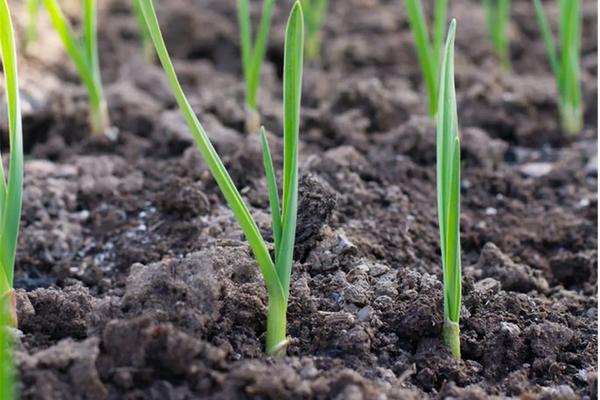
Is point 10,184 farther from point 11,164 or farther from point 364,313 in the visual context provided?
point 364,313

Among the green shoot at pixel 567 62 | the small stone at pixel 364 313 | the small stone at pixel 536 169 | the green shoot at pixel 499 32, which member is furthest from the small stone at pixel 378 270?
the green shoot at pixel 499 32

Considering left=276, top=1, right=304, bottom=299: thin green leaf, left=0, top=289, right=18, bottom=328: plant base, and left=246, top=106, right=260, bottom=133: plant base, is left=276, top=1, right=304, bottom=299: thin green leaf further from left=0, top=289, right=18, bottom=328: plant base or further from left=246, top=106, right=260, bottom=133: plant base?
left=246, top=106, right=260, bottom=133: plant base

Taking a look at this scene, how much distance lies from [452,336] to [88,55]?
1470 mm

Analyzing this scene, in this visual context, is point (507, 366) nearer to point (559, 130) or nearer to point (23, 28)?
point (559, 130)

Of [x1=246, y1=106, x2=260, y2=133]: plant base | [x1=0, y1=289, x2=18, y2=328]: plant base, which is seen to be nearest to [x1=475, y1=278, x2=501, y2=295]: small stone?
[x1=0, y1=289, x2=18, y2=328]: plant base

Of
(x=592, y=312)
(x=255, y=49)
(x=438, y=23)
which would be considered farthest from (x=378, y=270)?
(x=438, y=23)

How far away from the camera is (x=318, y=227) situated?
6.21 feet

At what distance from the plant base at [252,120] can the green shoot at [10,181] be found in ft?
4.10

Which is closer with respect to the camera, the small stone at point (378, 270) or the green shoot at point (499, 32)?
the small stone at point (378, 270)

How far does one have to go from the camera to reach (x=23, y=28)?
3426mm

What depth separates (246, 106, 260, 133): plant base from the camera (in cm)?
279

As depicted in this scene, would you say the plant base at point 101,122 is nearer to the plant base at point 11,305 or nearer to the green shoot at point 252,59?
the green shoot at point 252,59

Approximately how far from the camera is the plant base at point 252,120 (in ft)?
9.16

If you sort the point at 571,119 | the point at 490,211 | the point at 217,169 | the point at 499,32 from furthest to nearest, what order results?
the point at 499,32 < the point at 571,119 < the point at 490,211 < the point at 217,169
